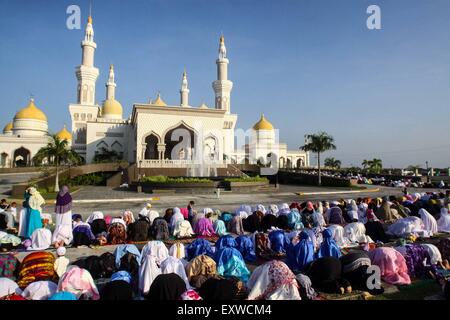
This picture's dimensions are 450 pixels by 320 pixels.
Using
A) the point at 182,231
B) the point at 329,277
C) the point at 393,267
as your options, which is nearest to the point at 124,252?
the point at 182,231

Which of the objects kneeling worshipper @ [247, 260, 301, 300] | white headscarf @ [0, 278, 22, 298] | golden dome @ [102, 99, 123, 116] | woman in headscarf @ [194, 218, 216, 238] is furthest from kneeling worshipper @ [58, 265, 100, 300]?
golden dome @ [102, 99, 123, 116]

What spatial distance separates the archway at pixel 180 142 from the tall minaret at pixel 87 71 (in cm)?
1420

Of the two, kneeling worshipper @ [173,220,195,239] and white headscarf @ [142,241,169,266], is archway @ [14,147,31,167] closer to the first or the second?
kneeling worshipper @ [173,220,195,239]

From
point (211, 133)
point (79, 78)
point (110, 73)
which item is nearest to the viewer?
point (211, 133)

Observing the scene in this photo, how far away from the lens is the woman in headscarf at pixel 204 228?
28.1 ft

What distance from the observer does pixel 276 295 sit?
167 inches

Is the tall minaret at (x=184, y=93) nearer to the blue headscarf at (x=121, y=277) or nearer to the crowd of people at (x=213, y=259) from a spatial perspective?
the crowd of people at (x=213, y=259)

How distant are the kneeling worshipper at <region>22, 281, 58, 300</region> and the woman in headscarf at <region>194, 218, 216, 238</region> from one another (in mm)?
4812

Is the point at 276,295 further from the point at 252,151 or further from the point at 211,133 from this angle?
the point at 252,151

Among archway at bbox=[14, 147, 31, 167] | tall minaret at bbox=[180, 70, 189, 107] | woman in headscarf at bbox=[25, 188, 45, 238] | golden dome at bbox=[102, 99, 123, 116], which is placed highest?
tall minaret at bbox=[180, 70, 189, 107]

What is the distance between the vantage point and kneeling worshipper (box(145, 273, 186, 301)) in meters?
4.06

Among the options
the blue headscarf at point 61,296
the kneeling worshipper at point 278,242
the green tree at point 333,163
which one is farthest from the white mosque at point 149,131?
the blue headscarf at point 61,296
